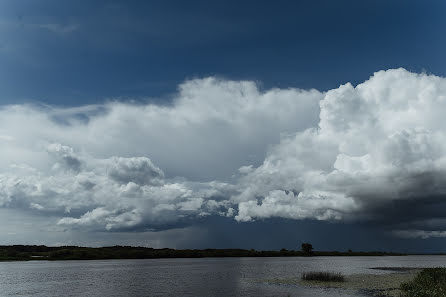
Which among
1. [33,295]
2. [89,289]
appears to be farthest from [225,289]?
[33,295]

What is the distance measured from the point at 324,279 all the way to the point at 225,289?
2633 centimetres

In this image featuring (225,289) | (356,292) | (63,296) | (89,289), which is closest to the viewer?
(356,292)

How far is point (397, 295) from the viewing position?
58.3 metres

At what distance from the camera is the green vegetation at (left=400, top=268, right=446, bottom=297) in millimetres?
51572

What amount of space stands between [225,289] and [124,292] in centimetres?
2160

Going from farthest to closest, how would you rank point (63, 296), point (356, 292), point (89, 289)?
point (89, 289)
point (63, 296)
point (356, 292)

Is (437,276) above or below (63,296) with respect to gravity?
above

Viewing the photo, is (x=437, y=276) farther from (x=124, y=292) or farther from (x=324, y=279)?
(x=124, y=292)

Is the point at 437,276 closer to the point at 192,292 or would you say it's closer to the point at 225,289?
the point at 225,289

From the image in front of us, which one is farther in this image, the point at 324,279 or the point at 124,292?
the point at 324,279

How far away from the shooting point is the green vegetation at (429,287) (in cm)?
5157

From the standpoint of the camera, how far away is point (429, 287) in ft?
188

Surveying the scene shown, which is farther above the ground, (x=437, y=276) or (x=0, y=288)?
(x=437, y=276)

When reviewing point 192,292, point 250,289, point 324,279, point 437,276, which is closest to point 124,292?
point 192,292
